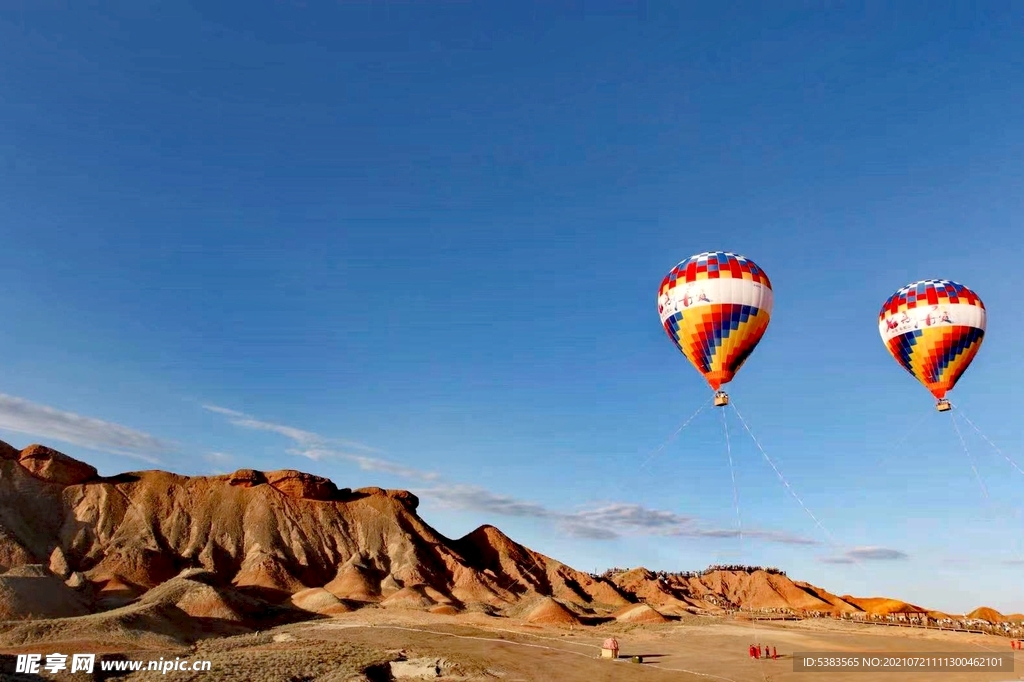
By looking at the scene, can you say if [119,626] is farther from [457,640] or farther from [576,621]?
[576,621]

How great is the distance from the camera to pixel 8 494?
3531 inches

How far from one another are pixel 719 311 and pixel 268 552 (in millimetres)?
82845

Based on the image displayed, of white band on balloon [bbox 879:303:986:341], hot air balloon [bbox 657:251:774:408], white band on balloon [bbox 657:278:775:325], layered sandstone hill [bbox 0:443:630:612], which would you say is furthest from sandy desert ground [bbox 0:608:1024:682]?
layered sandstone hill [bbox 0:443:630:612]

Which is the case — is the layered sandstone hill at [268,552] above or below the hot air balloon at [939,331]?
below

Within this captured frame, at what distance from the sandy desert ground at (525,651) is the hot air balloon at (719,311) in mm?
15143

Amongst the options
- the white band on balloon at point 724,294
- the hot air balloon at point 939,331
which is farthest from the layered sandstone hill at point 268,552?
the white band on balloon at point 724,294

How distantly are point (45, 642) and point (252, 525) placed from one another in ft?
209

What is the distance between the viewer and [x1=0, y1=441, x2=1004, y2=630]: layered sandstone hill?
77.0 m

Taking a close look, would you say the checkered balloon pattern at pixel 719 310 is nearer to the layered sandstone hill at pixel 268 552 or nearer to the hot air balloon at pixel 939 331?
the hot air balloon at pixel 939 331

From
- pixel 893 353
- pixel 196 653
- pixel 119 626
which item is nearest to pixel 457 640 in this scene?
pixel 196 653

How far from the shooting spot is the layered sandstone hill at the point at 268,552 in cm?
7698

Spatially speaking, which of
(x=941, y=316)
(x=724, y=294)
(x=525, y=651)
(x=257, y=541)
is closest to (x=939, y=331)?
(x=941, y=316)

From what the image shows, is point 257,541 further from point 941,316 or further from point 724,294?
point 941,316

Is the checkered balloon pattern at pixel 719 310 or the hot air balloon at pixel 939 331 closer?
the checkered balloon pattern at pixel 719 310
